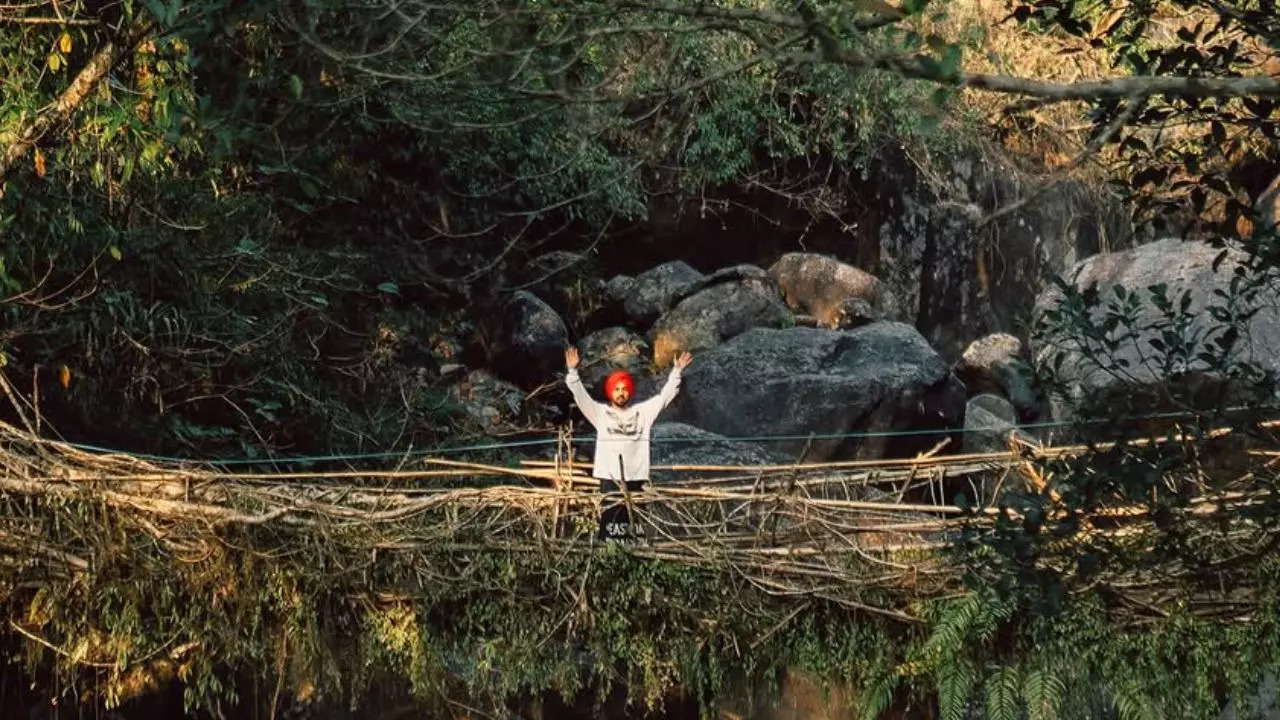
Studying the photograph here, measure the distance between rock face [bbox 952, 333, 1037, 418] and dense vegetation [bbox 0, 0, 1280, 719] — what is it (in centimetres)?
334

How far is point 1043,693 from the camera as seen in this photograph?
6.77 meters

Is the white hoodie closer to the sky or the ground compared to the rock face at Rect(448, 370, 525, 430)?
closer to the ground

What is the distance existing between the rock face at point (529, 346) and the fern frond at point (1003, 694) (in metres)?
7.65

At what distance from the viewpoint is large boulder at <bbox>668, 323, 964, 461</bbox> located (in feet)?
41.1

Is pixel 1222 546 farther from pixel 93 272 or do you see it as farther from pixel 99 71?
pixel 93 272

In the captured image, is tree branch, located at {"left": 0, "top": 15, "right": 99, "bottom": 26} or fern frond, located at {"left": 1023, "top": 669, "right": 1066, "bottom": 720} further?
tree branch, located at {"left": 0, "top": 15, "right": 99, "bottom": 26}

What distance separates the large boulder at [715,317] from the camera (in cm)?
1454

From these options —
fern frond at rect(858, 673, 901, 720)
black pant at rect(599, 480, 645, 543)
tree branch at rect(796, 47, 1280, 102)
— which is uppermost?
tree branch at rect(796, 47, 1280, 102)

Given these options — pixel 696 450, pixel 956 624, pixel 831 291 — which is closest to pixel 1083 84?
pixel 956 624

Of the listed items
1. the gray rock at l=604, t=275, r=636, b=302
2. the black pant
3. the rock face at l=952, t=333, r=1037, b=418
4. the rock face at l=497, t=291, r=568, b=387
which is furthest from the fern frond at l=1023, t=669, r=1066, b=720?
the gray rock at l=604, t=275, r=636, b=302

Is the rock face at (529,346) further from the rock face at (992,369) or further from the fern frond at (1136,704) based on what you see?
the fern frond at (1136,704)

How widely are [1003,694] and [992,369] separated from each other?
305 inches

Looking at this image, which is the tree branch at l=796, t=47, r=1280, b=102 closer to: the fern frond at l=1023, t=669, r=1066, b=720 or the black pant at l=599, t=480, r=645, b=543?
the fern frond at l=1023, t=669, r=1066, b=720

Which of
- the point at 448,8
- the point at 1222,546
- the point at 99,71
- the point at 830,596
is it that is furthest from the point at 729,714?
the point at 448,8
